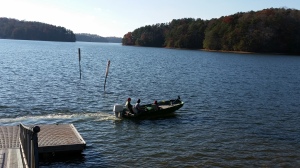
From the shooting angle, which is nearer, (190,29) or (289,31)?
(289,31)

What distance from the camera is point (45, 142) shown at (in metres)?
18.2

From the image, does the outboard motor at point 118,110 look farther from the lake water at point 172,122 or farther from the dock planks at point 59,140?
the dock planks at point 59,140

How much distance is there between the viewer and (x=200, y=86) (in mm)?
47875

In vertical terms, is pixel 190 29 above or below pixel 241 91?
above

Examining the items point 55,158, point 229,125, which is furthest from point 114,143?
point 229,125

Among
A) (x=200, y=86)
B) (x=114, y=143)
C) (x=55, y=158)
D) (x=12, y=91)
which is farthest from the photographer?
(x=200, y=86)

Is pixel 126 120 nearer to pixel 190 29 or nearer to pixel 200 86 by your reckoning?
pixel 200 86

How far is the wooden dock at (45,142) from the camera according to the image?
15.2m

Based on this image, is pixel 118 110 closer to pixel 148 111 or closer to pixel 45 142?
pixel 148 111

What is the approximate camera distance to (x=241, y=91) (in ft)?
147

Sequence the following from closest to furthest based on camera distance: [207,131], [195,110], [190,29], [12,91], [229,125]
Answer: [207,131] < [229,125] < [195,110] < [12,91] < [190,29]

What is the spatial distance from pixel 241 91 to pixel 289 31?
115396 millimetres

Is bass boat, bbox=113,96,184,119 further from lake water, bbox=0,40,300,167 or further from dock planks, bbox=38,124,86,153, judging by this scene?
dock planks, bbox=38,124,86,153

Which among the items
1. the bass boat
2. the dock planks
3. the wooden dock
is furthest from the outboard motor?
the dock planks
